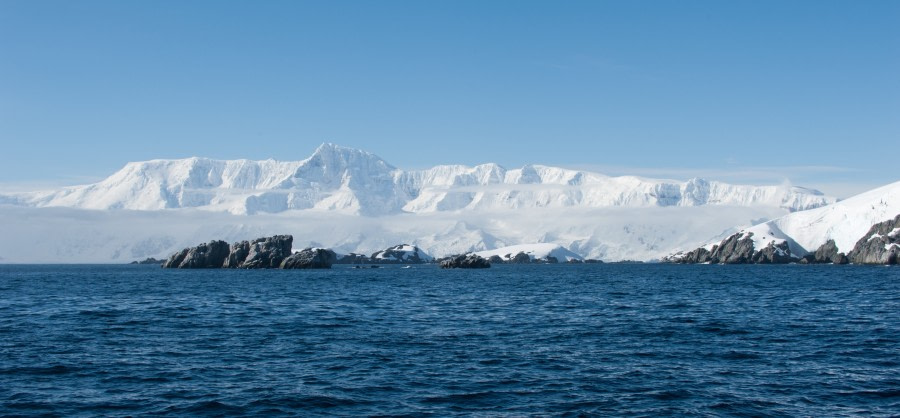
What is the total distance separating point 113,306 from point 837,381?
208 feet

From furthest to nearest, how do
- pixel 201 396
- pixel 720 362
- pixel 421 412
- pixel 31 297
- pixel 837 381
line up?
pixel 31 297, pixel 720 362, pixel 837 381, pixel 201 396, pixel 421 412

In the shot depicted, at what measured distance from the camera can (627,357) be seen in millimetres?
42562

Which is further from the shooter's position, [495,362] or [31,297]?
[31,297]

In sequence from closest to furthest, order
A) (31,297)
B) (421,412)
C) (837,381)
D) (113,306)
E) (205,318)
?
(421,412) → (837,381) → (205,318) → (113,306) → (31,297)

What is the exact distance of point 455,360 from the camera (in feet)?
138

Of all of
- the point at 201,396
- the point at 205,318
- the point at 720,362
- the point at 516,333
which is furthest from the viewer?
the point at 205,318

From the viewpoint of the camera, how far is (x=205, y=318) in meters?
63.5

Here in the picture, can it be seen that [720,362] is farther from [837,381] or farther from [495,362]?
[495,362]

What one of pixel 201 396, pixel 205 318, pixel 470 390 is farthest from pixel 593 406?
pixel 205 318

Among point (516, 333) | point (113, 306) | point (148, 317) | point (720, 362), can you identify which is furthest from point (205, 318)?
point (720, 362)

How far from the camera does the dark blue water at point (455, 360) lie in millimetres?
32188

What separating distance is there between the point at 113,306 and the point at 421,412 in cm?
5519

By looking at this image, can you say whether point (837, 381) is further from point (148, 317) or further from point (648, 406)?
point (148, 317)

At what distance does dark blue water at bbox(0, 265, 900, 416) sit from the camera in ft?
106
